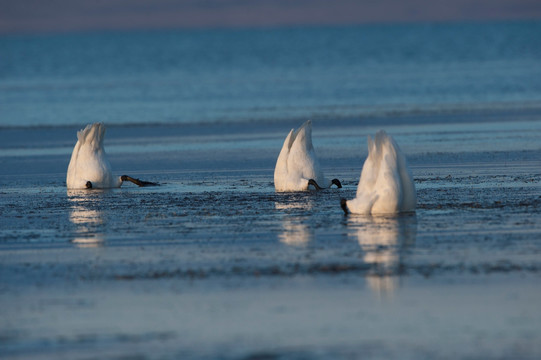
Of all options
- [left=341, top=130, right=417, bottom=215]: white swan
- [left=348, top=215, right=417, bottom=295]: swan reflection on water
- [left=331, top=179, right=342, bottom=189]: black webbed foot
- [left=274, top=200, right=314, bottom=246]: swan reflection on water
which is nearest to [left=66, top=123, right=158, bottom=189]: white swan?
[left=331, top=179, right=342, bottom=189]: black webbed foot

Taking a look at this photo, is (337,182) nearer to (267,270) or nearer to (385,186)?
(385,186)

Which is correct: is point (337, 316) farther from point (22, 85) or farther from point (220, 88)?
point (22, 85)

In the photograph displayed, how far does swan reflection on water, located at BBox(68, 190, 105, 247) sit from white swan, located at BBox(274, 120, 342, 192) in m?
2.77

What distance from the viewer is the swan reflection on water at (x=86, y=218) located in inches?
481

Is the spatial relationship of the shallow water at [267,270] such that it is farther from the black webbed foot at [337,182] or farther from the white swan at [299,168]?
the white swan at [299,168]

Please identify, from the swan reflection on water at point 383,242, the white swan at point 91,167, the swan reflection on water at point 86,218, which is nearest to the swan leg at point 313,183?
the swan reflection on water at point 383,242

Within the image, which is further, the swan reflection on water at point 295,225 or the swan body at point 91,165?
the swan body at point 91,165

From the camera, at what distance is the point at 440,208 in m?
13.8

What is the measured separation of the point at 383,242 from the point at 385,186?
6.32 feet

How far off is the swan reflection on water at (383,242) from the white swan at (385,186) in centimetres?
18

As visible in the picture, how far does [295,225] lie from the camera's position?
12758mm

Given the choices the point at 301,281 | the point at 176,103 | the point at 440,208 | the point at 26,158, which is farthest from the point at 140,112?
the point at 301,281

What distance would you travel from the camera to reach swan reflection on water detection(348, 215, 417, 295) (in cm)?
959

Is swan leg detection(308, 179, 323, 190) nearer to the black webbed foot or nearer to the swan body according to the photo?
the black webbed foot
